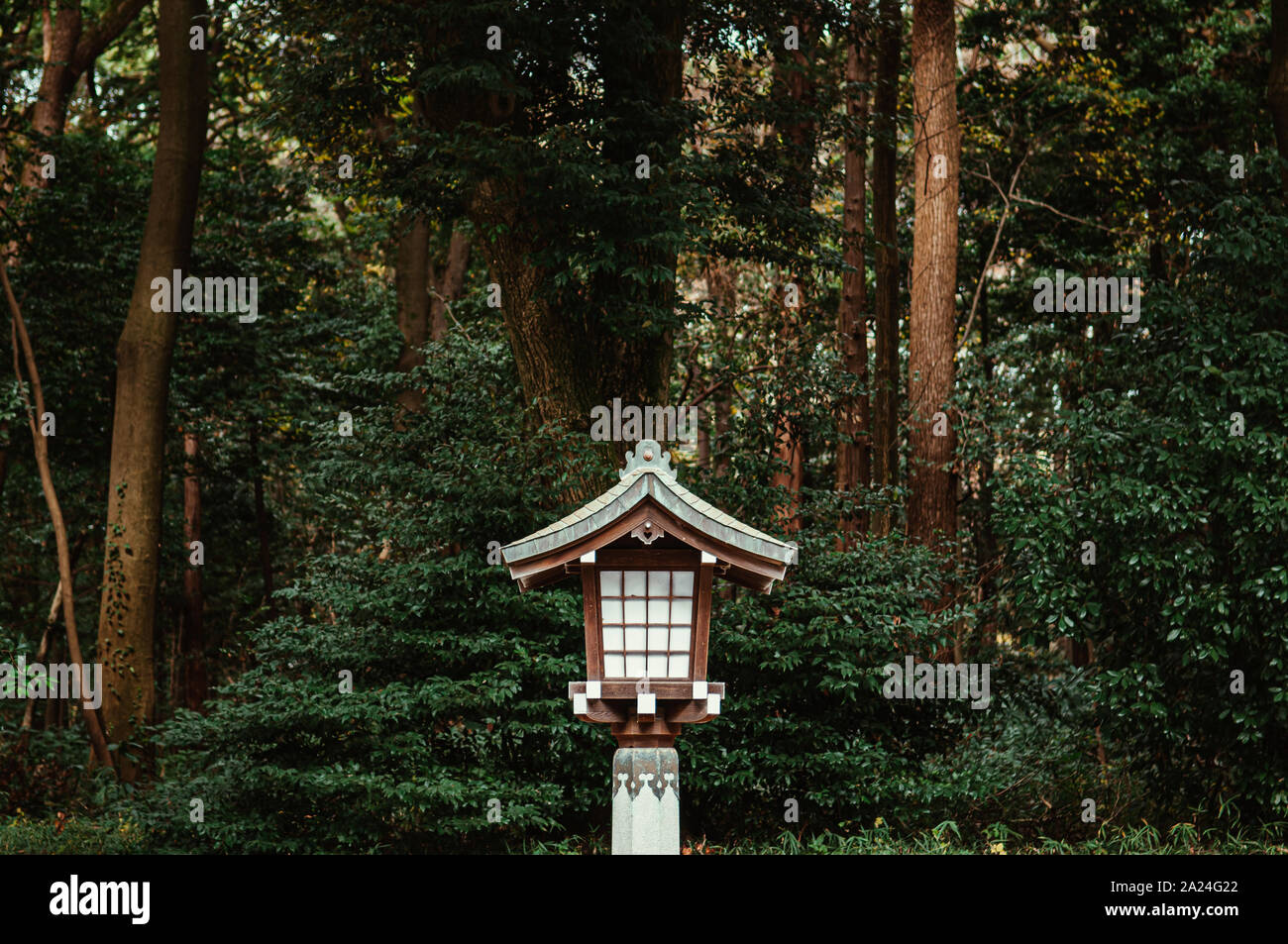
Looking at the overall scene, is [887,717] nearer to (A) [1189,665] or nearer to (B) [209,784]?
(A) [1189,665]

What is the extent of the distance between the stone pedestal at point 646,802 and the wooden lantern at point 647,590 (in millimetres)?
100

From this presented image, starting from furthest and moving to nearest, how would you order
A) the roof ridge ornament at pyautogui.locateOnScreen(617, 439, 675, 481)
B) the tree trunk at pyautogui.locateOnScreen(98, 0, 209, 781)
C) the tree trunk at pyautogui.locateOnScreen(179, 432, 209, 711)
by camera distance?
1. the tree trunk at pyautogui.locateOnScreen(179, 432, 209, 711)
2. the tree trunk at pyautogui.locateOnScreen(98, 0, 209, 781)
3. the roof ridge ornament at pyautogui.locateOnScreen(617, 439, 675, 481)

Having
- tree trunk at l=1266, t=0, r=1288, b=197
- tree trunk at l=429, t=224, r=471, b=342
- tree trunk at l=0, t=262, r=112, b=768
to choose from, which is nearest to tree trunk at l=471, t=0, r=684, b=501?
→ tree trunk at l=0, t=262, r=112, b=768

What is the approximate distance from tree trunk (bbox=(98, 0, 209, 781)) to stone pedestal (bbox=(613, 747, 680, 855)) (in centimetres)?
759

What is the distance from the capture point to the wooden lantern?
5.76m

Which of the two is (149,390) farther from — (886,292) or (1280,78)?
(1280,78)

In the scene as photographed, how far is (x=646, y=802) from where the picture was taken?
5.73 meters

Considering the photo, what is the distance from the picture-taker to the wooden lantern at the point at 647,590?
576 cm

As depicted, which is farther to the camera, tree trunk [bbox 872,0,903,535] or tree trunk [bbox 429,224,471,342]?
tree trunk [bbox 429,224,471,342]

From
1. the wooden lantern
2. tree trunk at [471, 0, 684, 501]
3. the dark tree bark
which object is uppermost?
the dark tree bark

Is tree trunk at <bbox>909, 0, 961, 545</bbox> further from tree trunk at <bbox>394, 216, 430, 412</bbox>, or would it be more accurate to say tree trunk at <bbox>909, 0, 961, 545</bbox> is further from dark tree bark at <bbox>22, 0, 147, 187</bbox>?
dark tree bark at <bbox>22, 0, 147, 187</bbox>

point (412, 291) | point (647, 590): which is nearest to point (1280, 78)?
point (647, 590)

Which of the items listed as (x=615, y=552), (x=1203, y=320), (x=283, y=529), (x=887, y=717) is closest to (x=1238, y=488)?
(x=1203, y=320)

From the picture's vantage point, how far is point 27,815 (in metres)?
10.9
